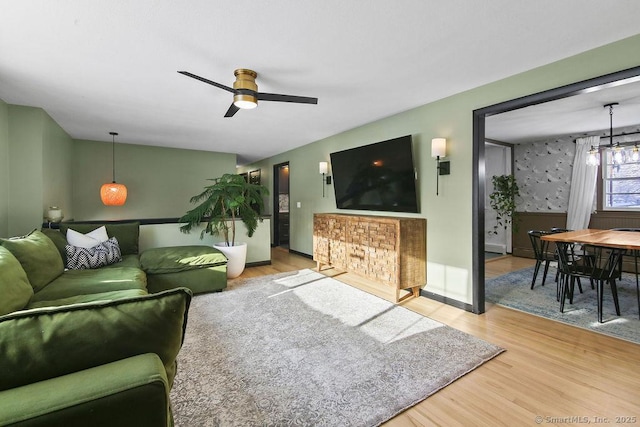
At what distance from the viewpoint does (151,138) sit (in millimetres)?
5465


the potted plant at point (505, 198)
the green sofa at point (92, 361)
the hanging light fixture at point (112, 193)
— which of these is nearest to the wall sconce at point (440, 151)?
the green sofa at point (92, 361)

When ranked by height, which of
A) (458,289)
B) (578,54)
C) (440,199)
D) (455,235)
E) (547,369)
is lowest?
(547,369)

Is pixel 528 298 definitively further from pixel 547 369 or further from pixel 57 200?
pixel 57 200

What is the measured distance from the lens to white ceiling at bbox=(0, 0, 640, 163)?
1.83 meters

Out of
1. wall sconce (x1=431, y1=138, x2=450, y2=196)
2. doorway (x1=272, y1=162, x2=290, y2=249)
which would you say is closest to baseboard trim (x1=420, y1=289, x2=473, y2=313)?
wall sconce (x1=431, y1=138, x2=450, y2=196)

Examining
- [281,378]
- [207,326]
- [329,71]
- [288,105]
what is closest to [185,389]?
[281,378]

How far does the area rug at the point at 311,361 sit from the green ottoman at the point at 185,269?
0.34 meters

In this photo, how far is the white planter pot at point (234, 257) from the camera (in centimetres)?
420

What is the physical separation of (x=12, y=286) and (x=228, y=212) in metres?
2.75

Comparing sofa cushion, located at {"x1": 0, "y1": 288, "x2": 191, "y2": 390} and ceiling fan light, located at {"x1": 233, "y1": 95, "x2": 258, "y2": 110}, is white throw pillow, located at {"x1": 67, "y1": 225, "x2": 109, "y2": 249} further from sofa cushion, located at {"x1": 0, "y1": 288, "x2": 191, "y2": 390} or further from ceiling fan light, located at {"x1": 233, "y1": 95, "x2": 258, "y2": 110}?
sofa cushion, located at {"x1": 0, "y1": 288, "x2": 191, "y2": 390}

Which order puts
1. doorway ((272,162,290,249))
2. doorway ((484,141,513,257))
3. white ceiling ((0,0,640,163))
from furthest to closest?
doorway ((272,162,290,249))
doorway ((484,141,513,257))
white ceiling ((0,0,640,163))

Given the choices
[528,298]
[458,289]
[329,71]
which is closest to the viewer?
[329,71]

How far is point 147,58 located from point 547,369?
3832 mm

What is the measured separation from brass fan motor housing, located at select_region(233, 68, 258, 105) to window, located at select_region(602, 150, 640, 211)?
18.5 ft
